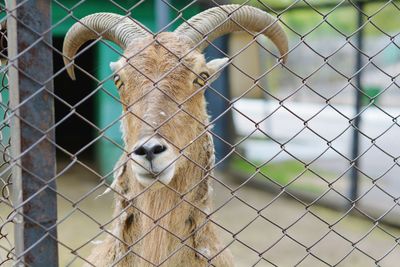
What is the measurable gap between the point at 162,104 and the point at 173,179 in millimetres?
628

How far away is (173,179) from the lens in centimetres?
341

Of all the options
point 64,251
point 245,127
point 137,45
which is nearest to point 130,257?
point 137,45

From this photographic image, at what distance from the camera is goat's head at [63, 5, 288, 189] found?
270cm

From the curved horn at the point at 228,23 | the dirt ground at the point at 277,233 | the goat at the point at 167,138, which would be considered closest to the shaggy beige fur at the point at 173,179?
the goat at the point at 167,138

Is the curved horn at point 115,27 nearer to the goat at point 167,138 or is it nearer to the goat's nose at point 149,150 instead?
the goat at point 167,138

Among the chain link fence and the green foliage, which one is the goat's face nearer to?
the chain link fence

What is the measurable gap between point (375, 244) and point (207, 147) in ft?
14.5

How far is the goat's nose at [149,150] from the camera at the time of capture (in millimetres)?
2611

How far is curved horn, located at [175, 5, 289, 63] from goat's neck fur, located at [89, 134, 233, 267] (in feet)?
2.33

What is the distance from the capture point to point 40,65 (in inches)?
72.9

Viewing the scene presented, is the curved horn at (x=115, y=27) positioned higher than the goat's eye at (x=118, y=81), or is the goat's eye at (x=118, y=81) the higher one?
the curved horn at (x=115, y=27)

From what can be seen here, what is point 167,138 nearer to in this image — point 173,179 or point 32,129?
point 173,179

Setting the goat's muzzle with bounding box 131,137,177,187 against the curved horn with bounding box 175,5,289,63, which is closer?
the goat's muzzle with bounding box 131,137,177,187

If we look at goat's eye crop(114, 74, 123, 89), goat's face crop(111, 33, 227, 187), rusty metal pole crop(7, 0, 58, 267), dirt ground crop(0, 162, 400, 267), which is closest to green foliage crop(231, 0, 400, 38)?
goat's face crop(111, 33, 227, 187)
